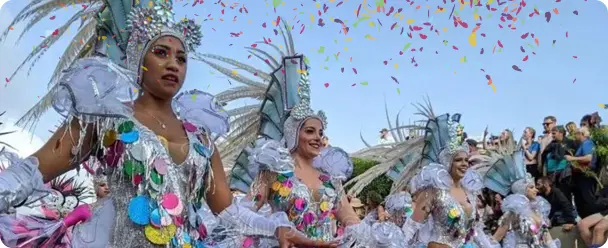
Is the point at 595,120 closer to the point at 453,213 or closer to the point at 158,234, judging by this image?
the point at 453,213

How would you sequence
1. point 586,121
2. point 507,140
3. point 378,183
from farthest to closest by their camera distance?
point 378,183 → point 507,140 → point 586,121

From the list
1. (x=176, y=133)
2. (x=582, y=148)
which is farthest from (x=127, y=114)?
(x=582, y=148)

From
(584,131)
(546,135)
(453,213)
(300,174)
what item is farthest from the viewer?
(546,135)

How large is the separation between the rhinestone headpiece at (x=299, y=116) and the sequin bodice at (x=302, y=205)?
0.45m

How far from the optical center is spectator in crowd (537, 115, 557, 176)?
8086 mm

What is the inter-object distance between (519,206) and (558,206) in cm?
65

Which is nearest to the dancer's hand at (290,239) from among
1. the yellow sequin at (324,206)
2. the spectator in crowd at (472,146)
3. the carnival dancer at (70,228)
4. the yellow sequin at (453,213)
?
the yellow sequin at (324,206)

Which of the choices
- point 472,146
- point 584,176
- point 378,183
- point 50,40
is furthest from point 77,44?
point 378,183

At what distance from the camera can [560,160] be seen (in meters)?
7.73

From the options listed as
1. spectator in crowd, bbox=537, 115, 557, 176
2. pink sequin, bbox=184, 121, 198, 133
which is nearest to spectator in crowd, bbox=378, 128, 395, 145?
spectator in crowd, bbox=537, 115, 557, 176

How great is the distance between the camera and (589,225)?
7.32 m

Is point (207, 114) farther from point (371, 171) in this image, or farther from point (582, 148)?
point (371, 171)

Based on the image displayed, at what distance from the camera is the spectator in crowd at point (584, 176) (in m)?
7.34

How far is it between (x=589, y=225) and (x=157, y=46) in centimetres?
567
